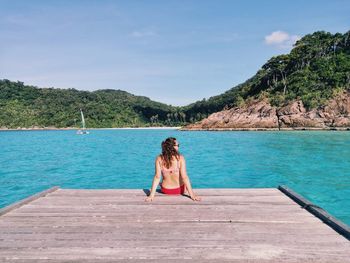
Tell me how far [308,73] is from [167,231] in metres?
101

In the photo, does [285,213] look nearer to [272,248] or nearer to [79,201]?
[272,248]

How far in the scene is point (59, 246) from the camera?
4652mm

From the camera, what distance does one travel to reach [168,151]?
7566mm

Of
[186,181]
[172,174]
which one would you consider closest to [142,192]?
[172,174]

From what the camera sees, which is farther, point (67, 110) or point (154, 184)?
point (67, 110)

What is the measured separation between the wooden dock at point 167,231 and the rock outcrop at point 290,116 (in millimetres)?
79370

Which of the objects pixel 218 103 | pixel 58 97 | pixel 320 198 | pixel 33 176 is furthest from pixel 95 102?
pixel 320 198

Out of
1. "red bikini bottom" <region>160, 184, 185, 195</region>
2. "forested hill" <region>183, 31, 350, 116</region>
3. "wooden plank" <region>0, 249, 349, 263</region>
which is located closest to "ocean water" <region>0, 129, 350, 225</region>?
"red bikini bottom" <region>160, 184, 185, 195</region>

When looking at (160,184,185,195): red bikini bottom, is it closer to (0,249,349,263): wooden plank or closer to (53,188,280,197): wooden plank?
(53,188,280,197): wooden plank

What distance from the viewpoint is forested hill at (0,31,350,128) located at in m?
91.0

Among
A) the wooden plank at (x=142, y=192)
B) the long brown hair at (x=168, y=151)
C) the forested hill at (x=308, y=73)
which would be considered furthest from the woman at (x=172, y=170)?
the forested hill at (x=308, y=73)

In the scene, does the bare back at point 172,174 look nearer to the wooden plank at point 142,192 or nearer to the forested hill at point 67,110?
the wooden plank at point 142,192

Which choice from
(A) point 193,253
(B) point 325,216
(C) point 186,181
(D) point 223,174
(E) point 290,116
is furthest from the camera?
(E) point 290,116

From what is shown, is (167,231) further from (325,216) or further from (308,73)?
(308,73)
